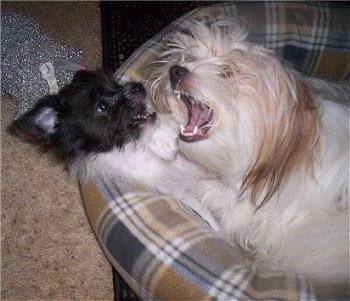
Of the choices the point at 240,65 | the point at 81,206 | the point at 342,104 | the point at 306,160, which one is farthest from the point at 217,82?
the point at 81,206

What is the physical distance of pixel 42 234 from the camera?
2.04 meters

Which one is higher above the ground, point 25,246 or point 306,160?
point 306,160

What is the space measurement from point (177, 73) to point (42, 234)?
1.00m

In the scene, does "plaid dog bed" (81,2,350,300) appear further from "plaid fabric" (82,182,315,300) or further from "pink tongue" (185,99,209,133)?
"pink tongue" (185,99,209,133)

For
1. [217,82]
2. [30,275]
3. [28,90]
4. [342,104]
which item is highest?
[217,82]

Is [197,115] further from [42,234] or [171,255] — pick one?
[42,234]

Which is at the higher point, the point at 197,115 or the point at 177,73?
the point at 177,73

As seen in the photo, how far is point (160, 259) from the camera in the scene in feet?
5.18

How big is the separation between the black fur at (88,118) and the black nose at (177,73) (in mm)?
254

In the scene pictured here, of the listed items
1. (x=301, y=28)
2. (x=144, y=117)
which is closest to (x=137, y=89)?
(x=144, y=117)

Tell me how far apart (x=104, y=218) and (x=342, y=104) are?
1003 millimetres

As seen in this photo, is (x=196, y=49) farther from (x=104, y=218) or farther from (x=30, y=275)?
(x=30, y=275)

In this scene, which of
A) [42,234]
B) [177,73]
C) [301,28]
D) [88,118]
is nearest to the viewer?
[177,73]

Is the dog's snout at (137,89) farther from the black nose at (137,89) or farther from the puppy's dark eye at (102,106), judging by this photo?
the puppy's dark eye at (102,106)
